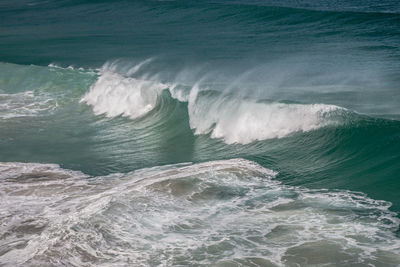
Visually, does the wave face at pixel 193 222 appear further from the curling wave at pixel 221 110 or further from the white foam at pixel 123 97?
the white foam at pixel 123 97

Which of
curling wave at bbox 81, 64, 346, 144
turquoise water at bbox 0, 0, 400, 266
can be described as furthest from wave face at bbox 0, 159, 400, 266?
curling wave at bbox 81, 64, 346, 144

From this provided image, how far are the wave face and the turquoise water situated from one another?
0.11 ft

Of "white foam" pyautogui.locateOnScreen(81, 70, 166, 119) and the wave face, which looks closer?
the wave face

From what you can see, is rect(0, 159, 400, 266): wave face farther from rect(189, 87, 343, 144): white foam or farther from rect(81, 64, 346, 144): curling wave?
rect(81, 64, 346, 144): curling wave

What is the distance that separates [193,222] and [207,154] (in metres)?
5.13

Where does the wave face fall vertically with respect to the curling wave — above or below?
below

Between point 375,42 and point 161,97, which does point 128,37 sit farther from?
point 161,97

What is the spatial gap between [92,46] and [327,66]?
16.3 metres

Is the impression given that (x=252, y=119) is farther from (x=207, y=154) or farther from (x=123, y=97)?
(x=123, y=97)

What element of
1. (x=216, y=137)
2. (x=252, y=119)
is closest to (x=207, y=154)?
(x=216, y=137)

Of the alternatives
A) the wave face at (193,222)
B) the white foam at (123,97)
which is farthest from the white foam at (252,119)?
the wave face at (193,222)

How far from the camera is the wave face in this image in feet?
27.6

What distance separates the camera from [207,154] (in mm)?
14781

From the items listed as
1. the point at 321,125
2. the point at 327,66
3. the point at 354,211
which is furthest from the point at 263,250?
the point at 327,66
